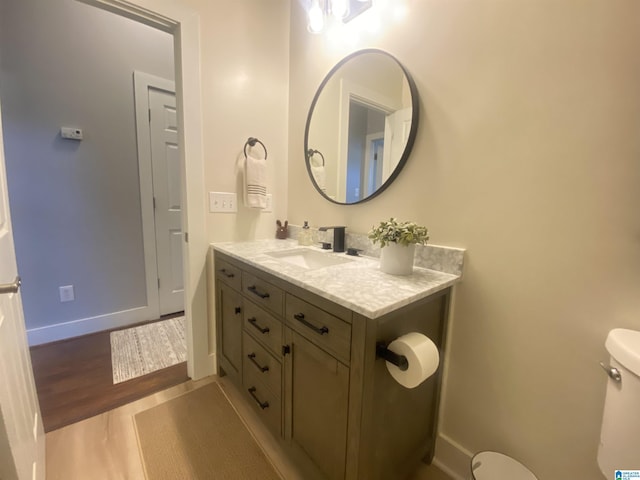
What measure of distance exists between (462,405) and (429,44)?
150cm

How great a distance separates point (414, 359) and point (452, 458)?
30.6 inches

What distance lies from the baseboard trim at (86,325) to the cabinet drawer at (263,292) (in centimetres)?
162

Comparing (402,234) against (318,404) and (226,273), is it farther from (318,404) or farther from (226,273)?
(226,273)

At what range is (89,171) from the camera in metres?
2.07

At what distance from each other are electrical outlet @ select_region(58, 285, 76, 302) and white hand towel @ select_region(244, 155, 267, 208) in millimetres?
1601

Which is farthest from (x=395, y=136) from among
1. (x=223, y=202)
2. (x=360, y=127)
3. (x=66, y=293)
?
(x=66, y=293)

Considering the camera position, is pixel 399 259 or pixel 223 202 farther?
pixel 223 202

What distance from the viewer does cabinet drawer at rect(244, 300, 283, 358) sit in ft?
3.70

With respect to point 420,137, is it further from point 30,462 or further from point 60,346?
point 60,346

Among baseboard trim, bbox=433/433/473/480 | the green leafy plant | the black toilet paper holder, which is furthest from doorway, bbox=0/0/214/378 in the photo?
baseboard trim, bbox=433/433/473/480

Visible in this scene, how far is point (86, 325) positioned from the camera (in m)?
2.17

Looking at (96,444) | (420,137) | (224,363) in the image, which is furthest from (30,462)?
(420,137)

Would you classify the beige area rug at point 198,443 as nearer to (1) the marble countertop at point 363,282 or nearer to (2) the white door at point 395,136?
(1) the marble countertop at point 363,282

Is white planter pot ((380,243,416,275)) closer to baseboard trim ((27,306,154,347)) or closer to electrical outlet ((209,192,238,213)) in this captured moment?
electrical outlet ((209,192,238,213))
